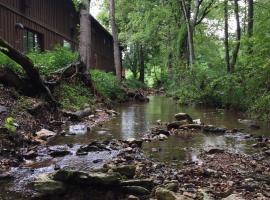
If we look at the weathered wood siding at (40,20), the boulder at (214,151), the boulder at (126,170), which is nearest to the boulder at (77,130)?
the boulder at (214,151)

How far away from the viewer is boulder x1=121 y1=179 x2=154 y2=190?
4.56 metres

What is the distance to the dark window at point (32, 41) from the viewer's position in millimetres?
19938

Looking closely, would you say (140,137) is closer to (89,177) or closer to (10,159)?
(10,159)

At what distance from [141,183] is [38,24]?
1825cm

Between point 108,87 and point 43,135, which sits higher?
point 108,87

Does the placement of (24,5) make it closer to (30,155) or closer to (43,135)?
(43,135)

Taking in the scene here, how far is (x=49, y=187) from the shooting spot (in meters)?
4.39

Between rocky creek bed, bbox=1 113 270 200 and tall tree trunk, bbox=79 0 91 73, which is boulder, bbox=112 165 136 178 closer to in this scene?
rocky creek bed, bbox=1 113 270 200

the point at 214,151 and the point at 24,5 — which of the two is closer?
the point at 214,151

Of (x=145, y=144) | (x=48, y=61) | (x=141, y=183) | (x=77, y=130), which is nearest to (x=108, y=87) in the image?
(x=48, y=61)

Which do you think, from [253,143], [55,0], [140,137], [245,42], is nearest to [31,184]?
[140,137]

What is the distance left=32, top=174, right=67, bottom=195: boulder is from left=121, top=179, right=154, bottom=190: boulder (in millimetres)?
714

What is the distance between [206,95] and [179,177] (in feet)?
42.2

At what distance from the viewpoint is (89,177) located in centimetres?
443
